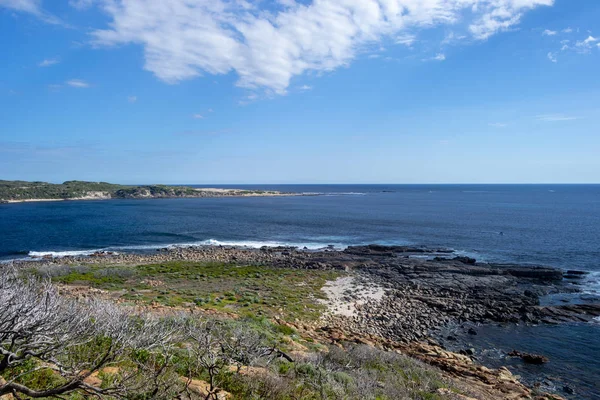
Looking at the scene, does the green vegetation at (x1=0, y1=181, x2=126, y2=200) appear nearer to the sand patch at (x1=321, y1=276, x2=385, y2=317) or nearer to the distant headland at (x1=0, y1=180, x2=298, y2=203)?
the distant headland at (x1=0, y1=180, x2=298, y2=203)

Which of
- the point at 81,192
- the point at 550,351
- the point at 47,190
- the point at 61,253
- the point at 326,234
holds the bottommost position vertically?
the point at 550,351

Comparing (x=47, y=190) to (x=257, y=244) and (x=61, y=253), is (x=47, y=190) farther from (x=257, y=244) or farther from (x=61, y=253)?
(x=257, y=244)

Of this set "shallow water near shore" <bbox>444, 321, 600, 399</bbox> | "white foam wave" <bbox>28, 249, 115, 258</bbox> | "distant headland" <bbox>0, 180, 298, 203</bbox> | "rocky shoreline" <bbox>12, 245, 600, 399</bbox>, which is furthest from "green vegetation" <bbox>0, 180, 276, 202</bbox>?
"shallow water near shore" <bbox>444, 321, 600, 399</bbox>

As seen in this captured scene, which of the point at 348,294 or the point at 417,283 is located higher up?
the point at 348,294

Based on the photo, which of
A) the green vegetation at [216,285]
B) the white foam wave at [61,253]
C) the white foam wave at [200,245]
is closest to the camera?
the green vegetation at [216,285]

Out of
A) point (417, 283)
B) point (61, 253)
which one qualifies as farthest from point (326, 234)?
point (61, 253)

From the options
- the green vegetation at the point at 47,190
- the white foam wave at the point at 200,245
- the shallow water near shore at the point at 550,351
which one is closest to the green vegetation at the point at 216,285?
the shallow water near shore at the point at 550,351

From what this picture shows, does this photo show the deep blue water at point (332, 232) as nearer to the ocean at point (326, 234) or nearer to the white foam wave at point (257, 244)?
the ocean at point (326, 234)

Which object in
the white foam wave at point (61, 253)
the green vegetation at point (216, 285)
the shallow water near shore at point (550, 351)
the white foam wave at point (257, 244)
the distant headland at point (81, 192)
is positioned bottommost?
the shallow water near shore at point (550, 351)
